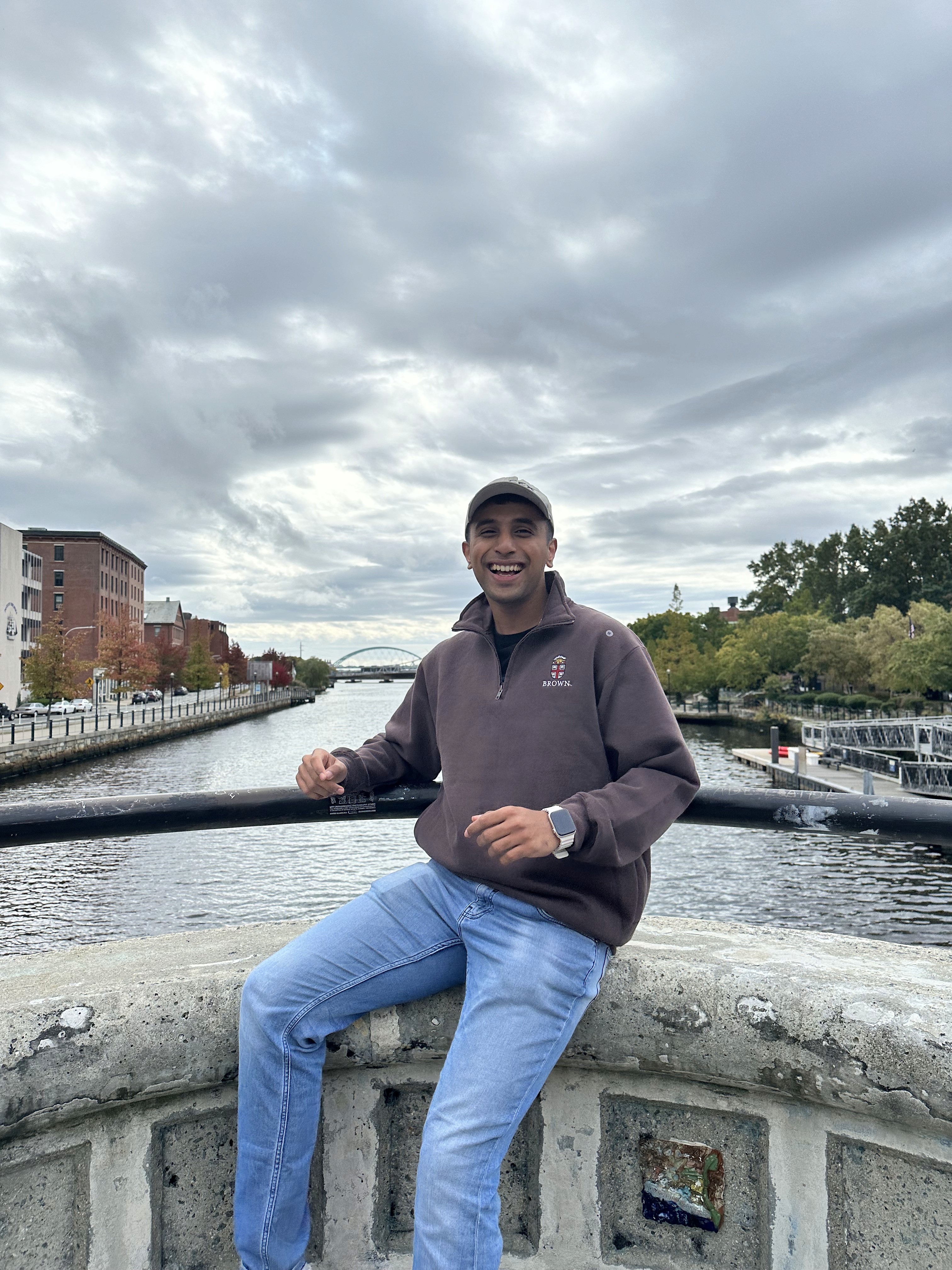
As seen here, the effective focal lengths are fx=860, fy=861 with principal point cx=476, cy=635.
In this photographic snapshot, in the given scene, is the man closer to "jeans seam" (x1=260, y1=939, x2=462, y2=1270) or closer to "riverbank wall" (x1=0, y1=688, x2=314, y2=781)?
"jeans seam" (x1=260, y1=939, x2=462, y2=1270)

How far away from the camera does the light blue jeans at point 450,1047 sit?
1396 millimetres

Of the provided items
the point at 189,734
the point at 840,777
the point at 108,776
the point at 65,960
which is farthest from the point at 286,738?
the point at 65,960

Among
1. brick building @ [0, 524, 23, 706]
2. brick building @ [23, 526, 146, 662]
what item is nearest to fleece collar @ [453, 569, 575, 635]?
brick building @ [0, 524, 23, 706]

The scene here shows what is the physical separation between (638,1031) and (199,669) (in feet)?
292

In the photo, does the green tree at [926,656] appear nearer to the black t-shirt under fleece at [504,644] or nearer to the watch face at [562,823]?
the black t-shirt under fleece at [504,644]

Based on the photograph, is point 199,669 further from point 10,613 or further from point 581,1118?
point 581,1118

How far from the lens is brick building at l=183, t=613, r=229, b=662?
12006 centimetres

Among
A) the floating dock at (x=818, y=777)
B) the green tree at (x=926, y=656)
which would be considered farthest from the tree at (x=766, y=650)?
the floating dock at (x=818, y=777)

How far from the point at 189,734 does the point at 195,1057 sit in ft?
182

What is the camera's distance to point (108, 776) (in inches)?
1275

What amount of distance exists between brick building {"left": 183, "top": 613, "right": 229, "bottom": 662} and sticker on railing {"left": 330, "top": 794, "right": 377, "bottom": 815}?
114657mm

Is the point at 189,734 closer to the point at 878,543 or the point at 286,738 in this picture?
the point at 286,738

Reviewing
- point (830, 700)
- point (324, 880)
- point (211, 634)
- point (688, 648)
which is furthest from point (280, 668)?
point (324, 880)

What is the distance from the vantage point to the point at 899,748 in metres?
33.6
